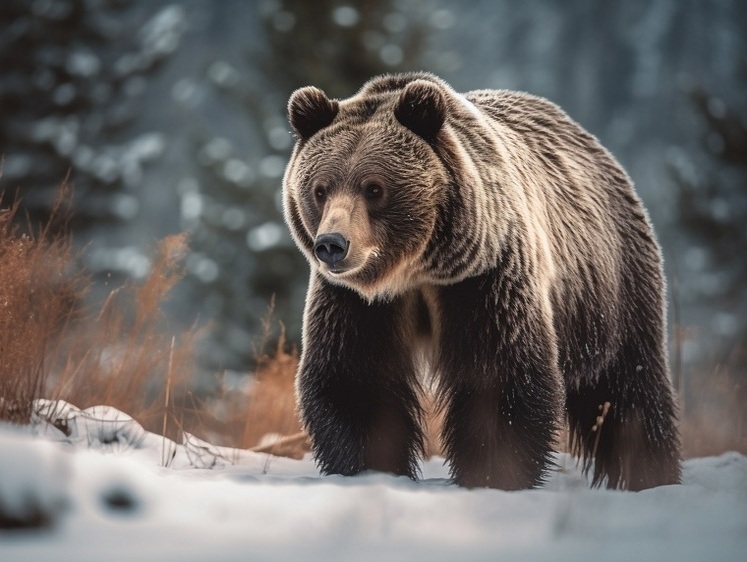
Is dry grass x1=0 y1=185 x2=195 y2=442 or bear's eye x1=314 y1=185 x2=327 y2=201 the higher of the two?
bear's eye x1=314 y1=185 x2=327 y2=201

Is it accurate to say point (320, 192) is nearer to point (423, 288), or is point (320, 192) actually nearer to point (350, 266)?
point (350, 266)

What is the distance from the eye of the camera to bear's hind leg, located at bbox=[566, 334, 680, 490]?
5418 millimetres

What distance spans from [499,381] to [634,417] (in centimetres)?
149

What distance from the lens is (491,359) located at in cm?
430

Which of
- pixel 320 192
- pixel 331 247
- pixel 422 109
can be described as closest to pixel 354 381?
pixel 331 247

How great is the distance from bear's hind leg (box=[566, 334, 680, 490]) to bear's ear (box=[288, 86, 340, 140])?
2.11m

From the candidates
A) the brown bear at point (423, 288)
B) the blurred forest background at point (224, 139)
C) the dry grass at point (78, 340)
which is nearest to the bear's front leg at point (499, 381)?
the brown bear at point (423, 288)

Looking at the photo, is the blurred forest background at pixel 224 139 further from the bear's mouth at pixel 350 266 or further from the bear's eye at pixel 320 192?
the bear's mouth at pixel 350 266

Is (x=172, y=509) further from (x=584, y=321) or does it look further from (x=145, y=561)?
(x=584, y=321)

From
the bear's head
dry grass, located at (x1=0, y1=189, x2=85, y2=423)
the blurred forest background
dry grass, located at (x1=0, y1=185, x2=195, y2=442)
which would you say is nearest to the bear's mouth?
the bear's head

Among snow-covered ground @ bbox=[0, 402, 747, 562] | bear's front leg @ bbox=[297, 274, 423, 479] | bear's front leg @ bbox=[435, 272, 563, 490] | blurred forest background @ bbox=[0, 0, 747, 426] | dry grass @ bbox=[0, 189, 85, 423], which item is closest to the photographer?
snow-covered ground @ bbox=[0, 402, 747, 562]

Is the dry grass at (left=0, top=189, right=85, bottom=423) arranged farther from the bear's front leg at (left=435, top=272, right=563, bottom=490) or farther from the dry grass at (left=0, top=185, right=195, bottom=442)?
the bear's front leg at (left=435, top=272, right=563, bottom=490)

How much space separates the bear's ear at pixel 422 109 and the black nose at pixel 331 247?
719 millimetres

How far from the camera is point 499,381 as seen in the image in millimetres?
4301
